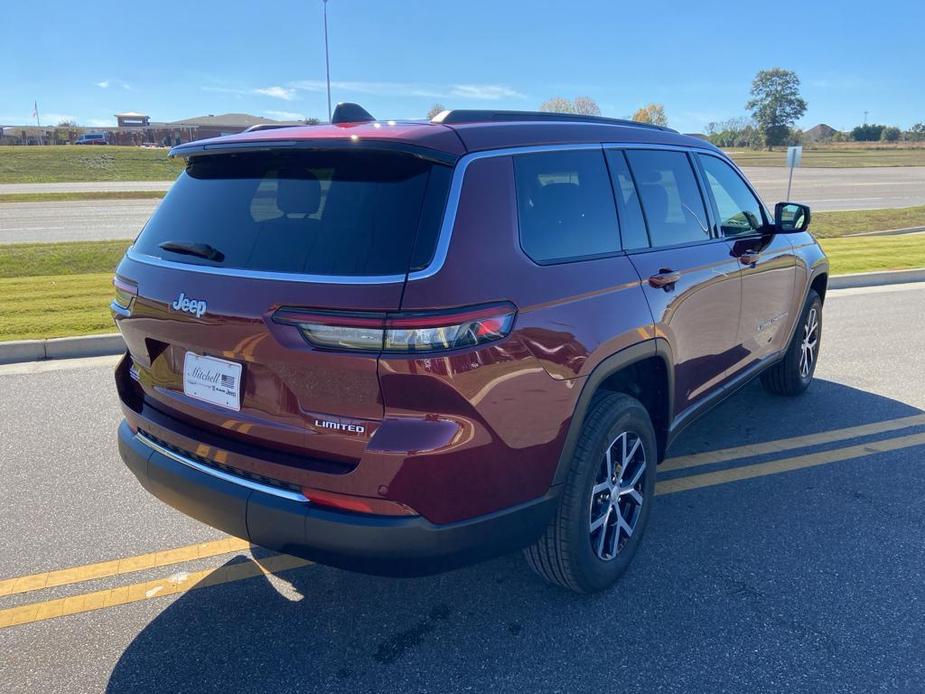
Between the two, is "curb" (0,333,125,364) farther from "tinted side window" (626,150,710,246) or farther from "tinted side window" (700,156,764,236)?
"tinted side window" (700,156,764,236)

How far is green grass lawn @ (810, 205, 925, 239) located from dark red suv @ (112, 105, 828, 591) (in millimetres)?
15406

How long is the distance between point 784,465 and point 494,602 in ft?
7.58

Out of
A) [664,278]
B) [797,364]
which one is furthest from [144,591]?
[797,364]

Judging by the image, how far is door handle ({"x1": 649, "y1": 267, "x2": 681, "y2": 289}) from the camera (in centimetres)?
309

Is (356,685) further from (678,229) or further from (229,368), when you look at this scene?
(678,229)

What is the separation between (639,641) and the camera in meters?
2.69

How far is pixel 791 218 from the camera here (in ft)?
15.4

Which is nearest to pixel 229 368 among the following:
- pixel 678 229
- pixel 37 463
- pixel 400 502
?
pixel 400 502

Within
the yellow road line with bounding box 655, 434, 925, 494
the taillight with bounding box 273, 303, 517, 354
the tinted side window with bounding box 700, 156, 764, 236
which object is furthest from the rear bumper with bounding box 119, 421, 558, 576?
the tinted side window with bounding box 700, 156, 764, 236

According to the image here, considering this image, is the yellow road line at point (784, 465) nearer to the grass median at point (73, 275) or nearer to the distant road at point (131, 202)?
the grass median at point (73, 275)

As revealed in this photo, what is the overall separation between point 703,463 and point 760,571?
3.94 ft

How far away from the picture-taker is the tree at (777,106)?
8978cm

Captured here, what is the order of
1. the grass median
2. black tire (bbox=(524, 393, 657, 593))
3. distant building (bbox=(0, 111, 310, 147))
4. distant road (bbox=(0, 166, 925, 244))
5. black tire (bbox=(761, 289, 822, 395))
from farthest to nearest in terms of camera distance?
distant building (bbox=(0, 111, 310, 147)) → distant road (bbox=(0, 166, 925, 244)) → the grass median → black tire (bbox=(761, 289, 822, 395)) → black tire (bbox=(524, 393, 657, 593))

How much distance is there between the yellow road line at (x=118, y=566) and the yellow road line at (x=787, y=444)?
2550mm
